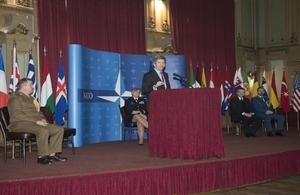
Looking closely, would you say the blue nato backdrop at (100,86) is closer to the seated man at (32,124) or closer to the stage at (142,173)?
the stage at (142,173)

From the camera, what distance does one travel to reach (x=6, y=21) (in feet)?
22.6

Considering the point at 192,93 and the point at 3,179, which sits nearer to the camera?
the point at 3,179

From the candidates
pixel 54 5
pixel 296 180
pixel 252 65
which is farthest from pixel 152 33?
pixel 296 180

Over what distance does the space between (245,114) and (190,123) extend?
3.73 m

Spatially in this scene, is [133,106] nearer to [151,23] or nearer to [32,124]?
[32,124]

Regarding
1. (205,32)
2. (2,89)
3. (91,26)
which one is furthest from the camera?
(205,32)

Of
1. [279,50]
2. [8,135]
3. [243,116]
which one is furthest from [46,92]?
[279,50]

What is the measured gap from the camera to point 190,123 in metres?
4.55

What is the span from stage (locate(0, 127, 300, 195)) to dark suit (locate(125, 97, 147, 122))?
61.4 inches

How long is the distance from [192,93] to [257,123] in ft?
12.8

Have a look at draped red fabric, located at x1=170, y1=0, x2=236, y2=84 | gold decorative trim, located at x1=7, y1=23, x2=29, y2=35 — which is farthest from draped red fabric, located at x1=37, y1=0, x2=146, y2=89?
draped red fabric, located at x1=170, y1=0, x2=236, y2=84

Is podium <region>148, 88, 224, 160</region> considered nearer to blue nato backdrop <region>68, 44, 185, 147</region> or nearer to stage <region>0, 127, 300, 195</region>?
stage <region>0, 127, 300, 195</region>

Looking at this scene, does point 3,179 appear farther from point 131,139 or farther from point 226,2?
point 226,2

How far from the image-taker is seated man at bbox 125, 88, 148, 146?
6.86m
